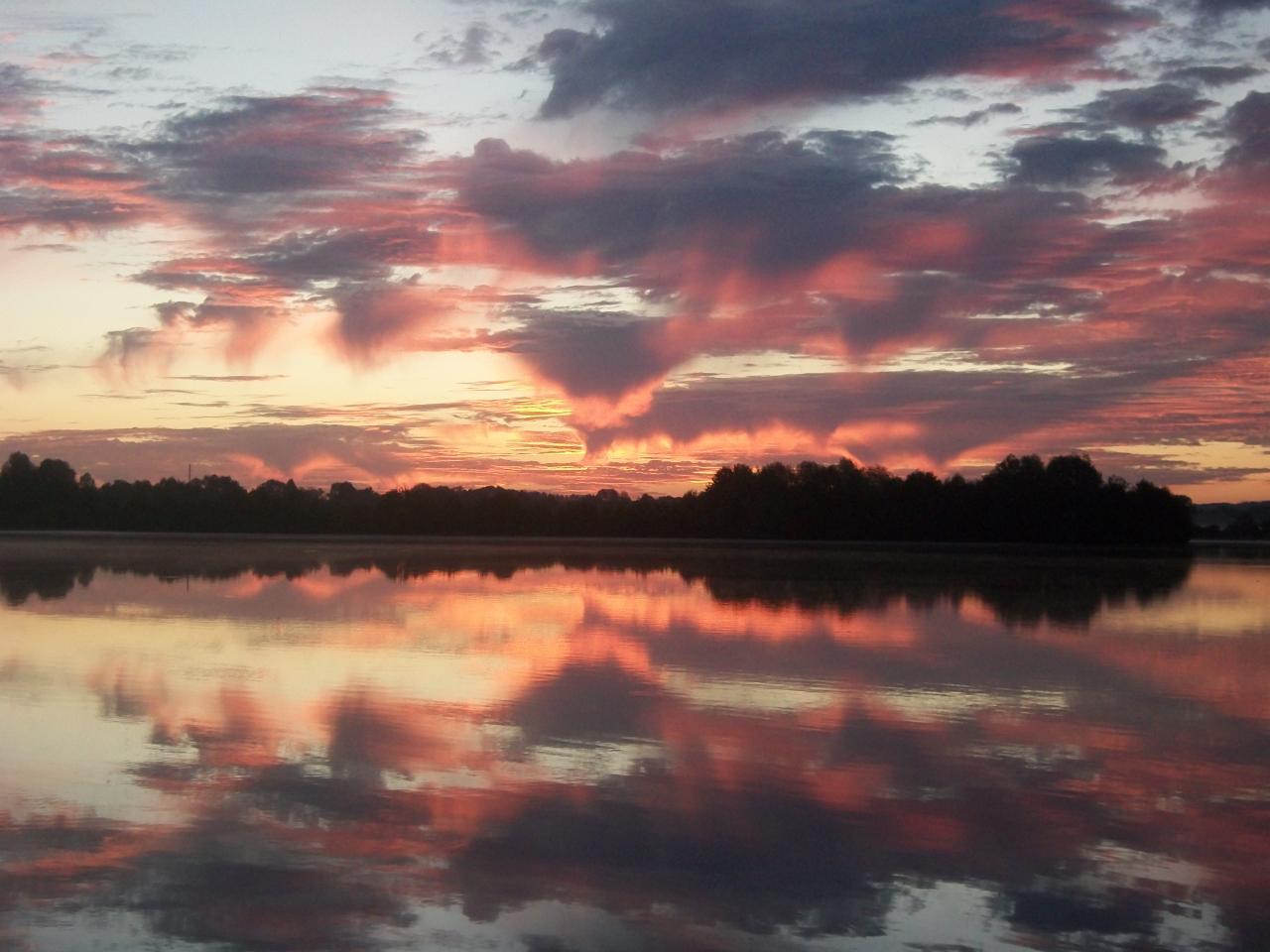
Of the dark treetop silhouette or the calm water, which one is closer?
the calm water

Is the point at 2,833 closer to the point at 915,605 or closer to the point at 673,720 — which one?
the point at 673,720

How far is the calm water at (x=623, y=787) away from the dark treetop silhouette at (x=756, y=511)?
83.4 metres

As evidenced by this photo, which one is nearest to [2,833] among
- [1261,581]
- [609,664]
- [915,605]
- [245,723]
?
[245,723]

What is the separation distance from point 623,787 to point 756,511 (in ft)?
322

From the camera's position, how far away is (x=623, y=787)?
1002 centimetres

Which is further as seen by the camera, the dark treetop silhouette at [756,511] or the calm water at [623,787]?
the dark treetop silhouette at [756,511]

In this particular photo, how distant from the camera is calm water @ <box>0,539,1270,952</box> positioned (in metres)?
7.18

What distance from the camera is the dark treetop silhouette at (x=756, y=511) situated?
104000mm

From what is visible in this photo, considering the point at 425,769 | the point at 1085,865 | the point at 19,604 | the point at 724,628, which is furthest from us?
the point at 19,604

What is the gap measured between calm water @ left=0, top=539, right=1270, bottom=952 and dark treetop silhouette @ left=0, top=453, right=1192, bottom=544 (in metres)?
83.4

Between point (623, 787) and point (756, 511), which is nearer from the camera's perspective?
point (623, 787)

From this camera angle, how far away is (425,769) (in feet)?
34.2

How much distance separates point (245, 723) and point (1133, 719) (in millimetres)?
8503

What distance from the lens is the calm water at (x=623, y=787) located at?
718 centimetres
